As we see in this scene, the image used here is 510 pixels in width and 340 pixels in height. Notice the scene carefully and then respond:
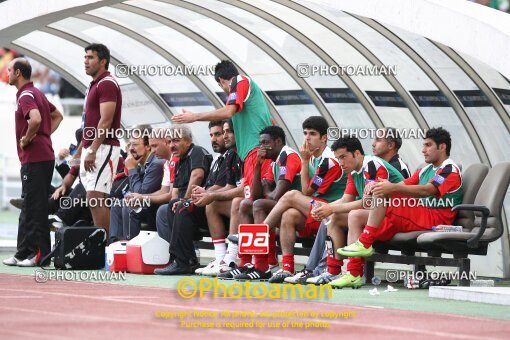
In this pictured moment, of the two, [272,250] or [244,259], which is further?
[272,250]

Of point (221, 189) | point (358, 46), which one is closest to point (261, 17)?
point (358, 46)

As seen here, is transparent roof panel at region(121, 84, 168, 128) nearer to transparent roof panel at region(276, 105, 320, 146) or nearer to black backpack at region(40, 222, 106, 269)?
transparent roof panel at region(276, 105, 320, 146)

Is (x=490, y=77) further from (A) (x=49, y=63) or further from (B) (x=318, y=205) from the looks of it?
(A) (x=49, y=63)

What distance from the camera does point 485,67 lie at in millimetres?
13023

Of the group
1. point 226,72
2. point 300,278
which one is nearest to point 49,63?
point 226,72

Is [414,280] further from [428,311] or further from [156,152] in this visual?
[156,152]

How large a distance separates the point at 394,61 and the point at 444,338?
7.32 meters

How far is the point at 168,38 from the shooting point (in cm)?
1672

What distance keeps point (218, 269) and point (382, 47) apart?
3340 millimetres

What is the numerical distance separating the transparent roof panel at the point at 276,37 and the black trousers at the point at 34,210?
304 cm

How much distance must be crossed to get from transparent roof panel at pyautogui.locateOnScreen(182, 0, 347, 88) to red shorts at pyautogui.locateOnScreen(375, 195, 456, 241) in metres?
3.81

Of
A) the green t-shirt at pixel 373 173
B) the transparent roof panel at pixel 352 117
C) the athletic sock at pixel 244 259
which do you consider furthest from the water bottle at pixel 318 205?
the transparent roof panel at pixel 352 117

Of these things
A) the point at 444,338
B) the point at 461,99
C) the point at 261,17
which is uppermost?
the point at 261,17

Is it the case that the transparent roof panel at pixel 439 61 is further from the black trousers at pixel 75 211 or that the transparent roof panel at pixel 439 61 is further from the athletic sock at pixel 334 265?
the black trousers at pixel 75 211
